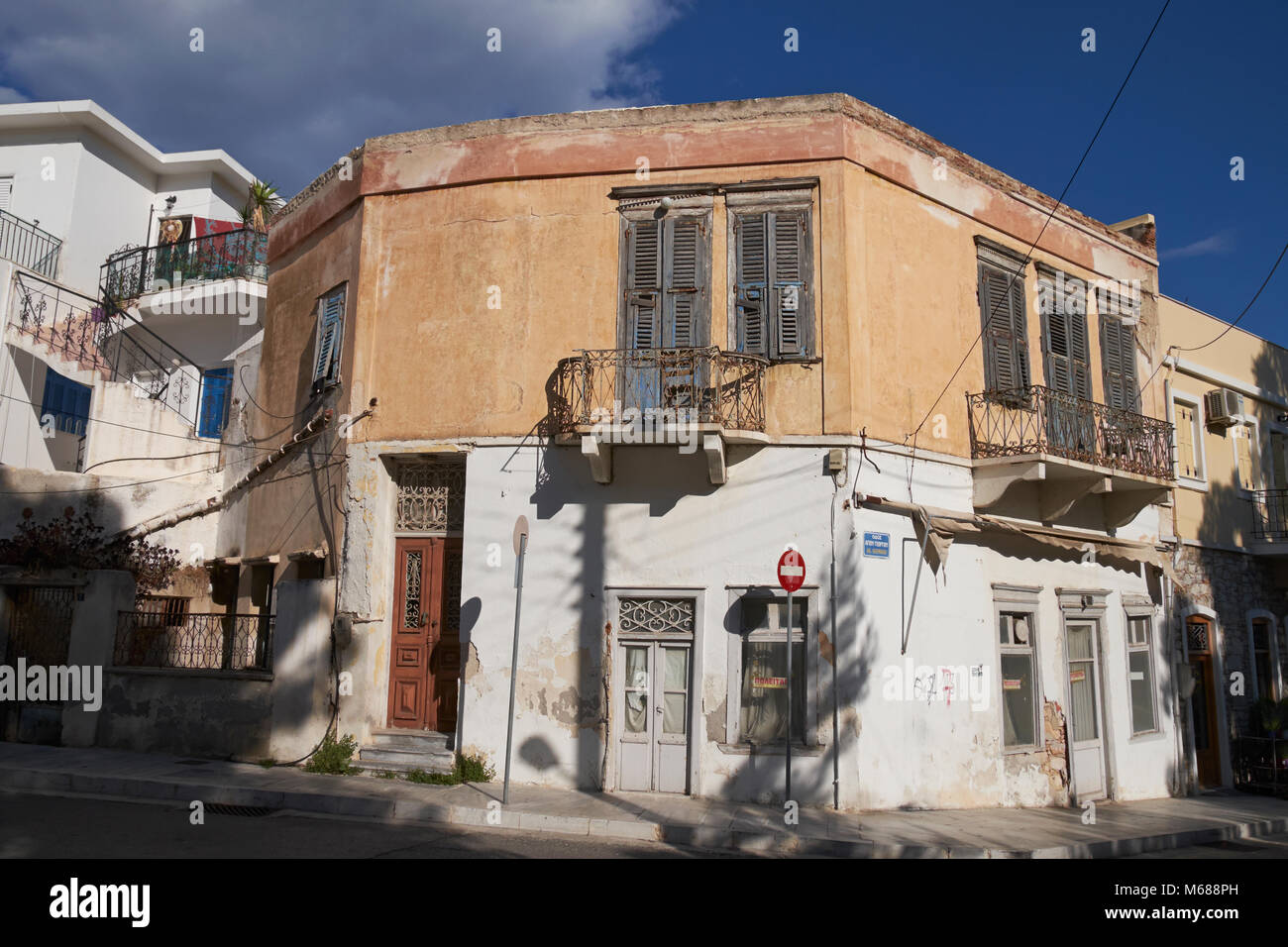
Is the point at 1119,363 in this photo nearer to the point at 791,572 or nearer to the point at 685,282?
the point at 685,282

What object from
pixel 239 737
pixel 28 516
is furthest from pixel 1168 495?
pixel 28 516

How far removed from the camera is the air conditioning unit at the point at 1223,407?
654 inches

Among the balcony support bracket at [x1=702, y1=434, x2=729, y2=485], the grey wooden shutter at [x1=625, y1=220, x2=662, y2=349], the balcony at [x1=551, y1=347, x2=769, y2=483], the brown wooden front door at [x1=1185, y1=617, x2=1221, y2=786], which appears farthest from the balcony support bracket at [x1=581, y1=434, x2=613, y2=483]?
the brown wooden front door at [x1=1185, y1=617, x2=1221, y2=786]

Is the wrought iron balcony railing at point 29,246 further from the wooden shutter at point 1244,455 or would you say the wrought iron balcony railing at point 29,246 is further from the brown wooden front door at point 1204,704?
the wooden shutter at point 1244,455

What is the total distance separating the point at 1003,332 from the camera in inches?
528

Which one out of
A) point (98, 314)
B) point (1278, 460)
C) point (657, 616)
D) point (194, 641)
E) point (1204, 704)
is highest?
point (98, 314)

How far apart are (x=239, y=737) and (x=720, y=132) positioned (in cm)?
1001

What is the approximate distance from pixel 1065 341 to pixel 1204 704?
6.81m

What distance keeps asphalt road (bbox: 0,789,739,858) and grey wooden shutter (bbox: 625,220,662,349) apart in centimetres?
602

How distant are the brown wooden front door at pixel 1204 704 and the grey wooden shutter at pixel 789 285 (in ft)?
29.3

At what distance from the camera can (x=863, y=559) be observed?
11.1m

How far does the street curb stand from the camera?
9008 millimetres

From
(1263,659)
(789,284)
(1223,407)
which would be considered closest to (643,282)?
(789,284)

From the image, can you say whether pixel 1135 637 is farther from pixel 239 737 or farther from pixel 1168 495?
pixel 239 737
